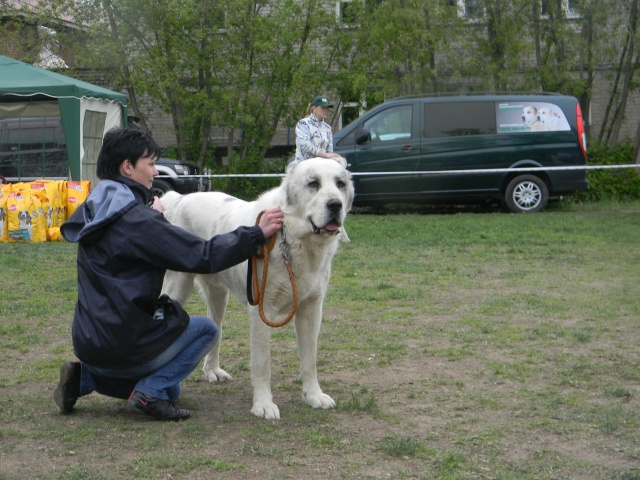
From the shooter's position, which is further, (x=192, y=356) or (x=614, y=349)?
(x=614, y=349)

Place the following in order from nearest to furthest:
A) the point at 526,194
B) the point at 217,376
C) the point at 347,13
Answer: the point at 217,376, the point at 526,194, the point at 347,13

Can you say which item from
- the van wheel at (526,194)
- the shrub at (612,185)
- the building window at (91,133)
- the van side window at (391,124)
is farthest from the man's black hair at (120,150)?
the shrub at (612,185)

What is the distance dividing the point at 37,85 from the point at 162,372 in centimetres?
1111

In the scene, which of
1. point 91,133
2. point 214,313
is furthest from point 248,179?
point 214,313

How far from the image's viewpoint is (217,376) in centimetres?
532

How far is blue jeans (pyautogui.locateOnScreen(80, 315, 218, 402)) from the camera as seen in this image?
14.2 ft

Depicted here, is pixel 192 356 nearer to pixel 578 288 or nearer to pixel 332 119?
pixel 578 288

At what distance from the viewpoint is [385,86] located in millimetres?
19812

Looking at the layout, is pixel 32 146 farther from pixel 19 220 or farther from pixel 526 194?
pixel 526 194

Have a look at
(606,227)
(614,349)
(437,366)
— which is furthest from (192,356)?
(606,227)

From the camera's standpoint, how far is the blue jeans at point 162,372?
4.33 m

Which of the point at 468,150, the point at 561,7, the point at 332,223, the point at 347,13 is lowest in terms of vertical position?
the point at 332,223

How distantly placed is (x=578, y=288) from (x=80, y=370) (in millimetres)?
5415

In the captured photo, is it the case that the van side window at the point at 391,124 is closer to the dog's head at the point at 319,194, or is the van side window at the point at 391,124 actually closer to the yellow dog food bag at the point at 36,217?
the yellow dog food bag at the point at 36,217
